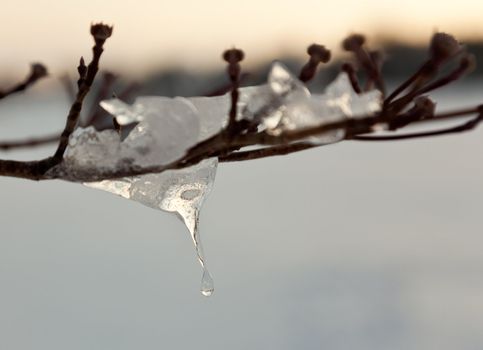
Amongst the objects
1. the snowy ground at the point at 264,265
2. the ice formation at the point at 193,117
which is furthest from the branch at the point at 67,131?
the snowy ground at the point at 264,265

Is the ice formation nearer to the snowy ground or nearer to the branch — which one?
the branch

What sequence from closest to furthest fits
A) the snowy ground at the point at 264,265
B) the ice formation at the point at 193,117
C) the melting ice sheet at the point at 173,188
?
1. the ice formation at the point at 193,117
2. the melting ice sheet at the point at 173,188
3. the snowy ground at the point at 264,265

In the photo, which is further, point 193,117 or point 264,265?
point 264,265

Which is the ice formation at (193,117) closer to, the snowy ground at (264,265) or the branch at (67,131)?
the branch at (67,131)

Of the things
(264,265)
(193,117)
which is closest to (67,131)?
(193,117)

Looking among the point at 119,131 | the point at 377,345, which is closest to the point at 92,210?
the point at 377,345

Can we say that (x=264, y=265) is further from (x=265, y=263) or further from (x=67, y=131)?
(x=67, y=131)

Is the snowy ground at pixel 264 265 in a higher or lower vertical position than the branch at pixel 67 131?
lower
